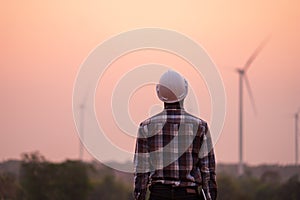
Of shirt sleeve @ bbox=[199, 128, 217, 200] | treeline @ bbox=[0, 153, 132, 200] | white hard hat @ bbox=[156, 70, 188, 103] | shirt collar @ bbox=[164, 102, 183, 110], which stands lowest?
shirt sleeve @ bbox=[199, 128, 217, 200]

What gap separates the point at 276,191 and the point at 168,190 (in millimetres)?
49345

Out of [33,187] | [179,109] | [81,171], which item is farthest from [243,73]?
[179,109]

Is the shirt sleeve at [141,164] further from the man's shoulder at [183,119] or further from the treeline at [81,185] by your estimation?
the treeline at [81,185]

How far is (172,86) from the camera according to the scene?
28.0 feet

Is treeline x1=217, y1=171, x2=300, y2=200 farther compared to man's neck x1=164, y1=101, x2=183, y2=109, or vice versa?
treeline x1=217, y1=171, x2=300, y2=200

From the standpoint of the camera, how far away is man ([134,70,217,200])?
8.52 m

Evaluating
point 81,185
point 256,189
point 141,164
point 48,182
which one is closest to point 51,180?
point 48,182

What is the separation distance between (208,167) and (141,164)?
1.80 ft

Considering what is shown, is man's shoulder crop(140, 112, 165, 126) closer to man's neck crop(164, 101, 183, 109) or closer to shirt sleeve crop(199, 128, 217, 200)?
man's neck crop(164, 101, 183, 109)

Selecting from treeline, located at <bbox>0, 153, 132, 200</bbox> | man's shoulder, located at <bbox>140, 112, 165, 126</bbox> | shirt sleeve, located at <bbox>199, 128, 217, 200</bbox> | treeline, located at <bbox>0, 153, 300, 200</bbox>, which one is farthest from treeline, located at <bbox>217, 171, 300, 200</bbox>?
man's shoulder, located at <bbox>140, 112, 165, 126</bbox>

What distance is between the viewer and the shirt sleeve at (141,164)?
8578 mm

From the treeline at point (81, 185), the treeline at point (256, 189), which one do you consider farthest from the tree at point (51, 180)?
the treeline at point (256, 189)

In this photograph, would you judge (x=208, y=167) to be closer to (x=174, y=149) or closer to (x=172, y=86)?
(x=174, y=149)

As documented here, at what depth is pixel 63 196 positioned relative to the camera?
157 ft
